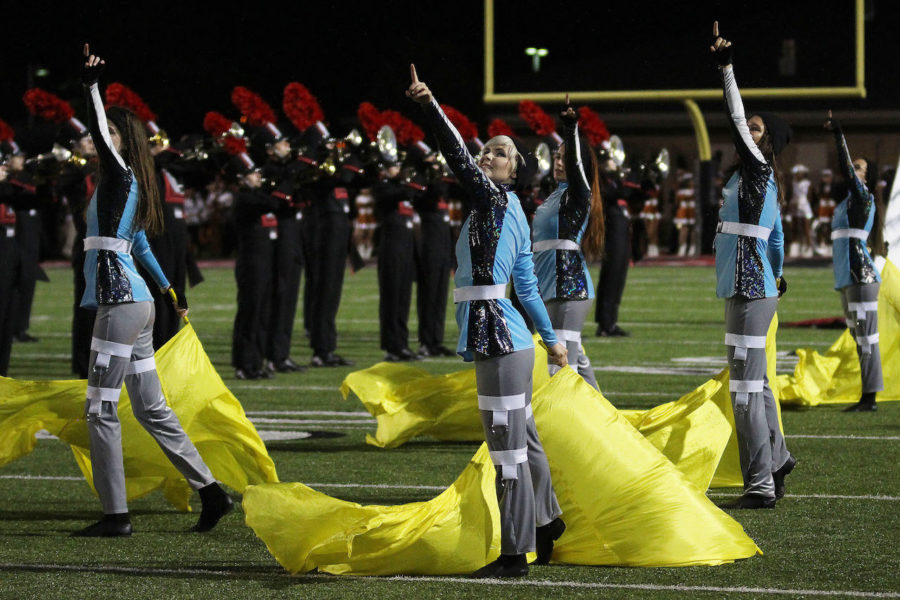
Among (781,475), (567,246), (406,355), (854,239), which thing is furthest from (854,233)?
(406,355)

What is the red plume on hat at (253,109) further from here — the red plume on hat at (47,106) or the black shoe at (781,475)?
the black shoe at (781,475)

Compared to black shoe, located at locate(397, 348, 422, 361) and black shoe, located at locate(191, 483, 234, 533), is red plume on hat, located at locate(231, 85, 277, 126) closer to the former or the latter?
black shoe, located at locate(397, 348, 422, 361)

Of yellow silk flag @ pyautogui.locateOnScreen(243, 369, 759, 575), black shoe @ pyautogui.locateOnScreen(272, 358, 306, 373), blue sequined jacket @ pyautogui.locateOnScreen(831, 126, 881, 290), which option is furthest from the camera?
black shoe @ pyautogui.locateOnScreen(272, 358, 306, 373)

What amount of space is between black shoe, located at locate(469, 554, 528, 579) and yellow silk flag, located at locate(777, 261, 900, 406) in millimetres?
5142

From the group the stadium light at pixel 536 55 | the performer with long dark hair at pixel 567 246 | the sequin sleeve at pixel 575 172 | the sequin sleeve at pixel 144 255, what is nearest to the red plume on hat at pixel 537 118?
the performer with long dark hair at pixel 567 246

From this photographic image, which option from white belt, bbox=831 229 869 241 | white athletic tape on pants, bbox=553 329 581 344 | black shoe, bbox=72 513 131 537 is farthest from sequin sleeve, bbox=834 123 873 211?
black shoe, bbox=72 513 131 537

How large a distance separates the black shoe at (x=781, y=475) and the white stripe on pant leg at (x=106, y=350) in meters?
2.79

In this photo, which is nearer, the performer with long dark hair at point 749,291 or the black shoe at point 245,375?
the performer with long dark hair at point 749,291

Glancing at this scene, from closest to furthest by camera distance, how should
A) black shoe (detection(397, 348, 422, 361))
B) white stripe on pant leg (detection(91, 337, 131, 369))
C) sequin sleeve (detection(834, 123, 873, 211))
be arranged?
white stripe on pant leg (detection(91, 337, 131, 369)) → sequin sleeve (detection(834, 123, 873, 211)) → black shoe (detection(397, 348, 422, 361))

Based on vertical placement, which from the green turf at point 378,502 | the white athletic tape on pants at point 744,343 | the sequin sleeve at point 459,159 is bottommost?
the green turf at point 378,502

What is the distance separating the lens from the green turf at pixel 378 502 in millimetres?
5332

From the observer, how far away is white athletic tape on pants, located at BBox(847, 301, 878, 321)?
9.91 meters

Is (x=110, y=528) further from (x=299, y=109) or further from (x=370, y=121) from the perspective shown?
(x=370, y=121)

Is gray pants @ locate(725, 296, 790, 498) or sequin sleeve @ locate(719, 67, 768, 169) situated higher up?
sequin sleeve @ locate(719, 67, 768, 169)
